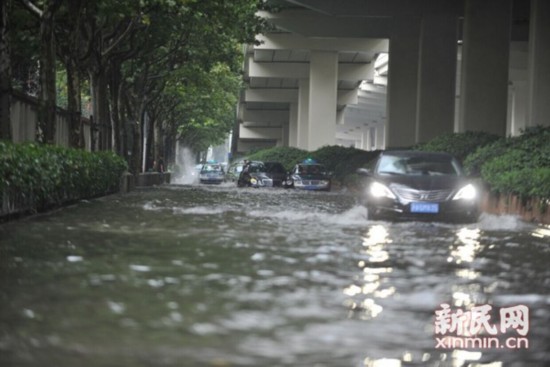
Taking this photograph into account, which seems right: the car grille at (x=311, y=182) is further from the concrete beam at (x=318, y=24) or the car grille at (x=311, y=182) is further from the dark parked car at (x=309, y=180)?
the concrete beam at (x=318, y=24)

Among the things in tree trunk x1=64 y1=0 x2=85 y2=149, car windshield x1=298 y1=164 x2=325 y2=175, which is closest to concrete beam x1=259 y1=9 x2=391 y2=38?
car windshield x1=298 y1=164 x2=325 y2=175

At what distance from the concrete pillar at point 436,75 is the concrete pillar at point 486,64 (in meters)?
3.96

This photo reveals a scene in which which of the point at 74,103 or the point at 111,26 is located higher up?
the point at 111,26

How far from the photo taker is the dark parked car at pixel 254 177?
37.5 metres

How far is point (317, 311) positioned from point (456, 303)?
3.85 ft

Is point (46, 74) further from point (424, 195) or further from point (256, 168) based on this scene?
point (256, 168)

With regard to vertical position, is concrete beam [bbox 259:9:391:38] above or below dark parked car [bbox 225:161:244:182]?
above

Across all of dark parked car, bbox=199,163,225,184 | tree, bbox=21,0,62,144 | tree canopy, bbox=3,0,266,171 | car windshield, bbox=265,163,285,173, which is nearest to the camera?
tree, bbox=21,0,62,144

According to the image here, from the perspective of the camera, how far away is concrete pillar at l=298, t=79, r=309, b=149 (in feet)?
196

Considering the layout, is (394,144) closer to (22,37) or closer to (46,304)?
(22,37)

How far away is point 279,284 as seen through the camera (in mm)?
7395

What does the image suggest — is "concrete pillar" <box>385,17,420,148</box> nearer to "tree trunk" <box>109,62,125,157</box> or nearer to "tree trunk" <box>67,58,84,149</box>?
"tree trunk" <box>109,62,125,157</box>

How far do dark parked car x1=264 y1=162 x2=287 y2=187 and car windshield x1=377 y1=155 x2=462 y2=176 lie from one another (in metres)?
21.0

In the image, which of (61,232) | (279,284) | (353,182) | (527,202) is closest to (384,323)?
Answer: (279,284)
